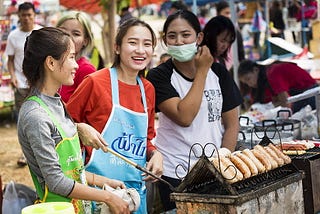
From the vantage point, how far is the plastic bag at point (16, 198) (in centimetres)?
445

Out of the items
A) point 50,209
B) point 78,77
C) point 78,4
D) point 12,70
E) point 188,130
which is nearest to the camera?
point 50,209

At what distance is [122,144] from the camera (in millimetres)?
3271

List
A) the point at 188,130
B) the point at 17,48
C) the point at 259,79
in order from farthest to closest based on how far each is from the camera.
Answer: the point at 17,48, the point at 259,79, the point at 188,130

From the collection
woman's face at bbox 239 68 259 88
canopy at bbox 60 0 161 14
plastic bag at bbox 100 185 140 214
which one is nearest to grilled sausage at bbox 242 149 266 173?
plastic bag at bbox 100 185 140 214

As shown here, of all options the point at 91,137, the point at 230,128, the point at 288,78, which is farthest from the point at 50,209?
the point at 288,78

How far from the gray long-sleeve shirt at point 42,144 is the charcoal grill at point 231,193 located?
0.51 m

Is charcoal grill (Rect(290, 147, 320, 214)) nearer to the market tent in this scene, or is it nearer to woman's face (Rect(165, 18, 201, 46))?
woman's face (Rect(165, 18, 201, 46))

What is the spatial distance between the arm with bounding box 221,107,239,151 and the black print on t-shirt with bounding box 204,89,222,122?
0.46ft

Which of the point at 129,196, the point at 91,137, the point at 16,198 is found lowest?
the point at 16,198

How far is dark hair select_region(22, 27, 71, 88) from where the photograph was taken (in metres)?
2.82

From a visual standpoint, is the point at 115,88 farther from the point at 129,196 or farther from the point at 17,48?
the point at 17,48

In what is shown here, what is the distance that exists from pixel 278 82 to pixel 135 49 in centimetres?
323

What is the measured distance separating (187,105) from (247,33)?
13.9 m

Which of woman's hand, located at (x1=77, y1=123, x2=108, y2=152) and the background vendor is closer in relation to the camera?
woman's hand, located at (x1=77, y1=123, x2=108, y2=152)
